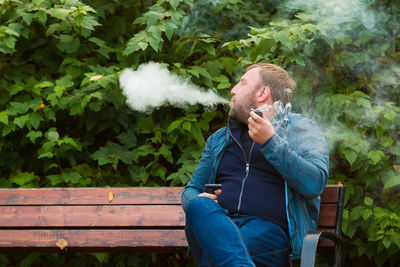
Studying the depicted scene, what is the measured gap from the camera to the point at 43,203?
3451 mm

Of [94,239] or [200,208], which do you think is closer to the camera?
[200,208]

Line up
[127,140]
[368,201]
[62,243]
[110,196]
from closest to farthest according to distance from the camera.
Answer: [62,243] < [110,196] < [368,201] < [127,140]

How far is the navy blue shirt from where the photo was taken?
2658 millimetres

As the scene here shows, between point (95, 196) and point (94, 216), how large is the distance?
A: 5.2 inches

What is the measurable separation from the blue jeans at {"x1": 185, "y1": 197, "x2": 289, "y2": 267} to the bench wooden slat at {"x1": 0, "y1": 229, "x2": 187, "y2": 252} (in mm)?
702

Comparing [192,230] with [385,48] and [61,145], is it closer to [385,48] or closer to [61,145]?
[61,145]

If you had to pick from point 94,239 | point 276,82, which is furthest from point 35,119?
point 276,82

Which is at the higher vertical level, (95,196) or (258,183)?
(258,183)

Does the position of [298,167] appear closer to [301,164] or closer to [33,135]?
[301,164]

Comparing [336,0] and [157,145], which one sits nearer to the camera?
[336,0]

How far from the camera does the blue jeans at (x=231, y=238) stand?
2.31 metres

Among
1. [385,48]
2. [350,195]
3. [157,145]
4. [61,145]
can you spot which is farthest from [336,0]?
[61,145]

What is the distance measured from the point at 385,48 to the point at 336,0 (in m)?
0.51

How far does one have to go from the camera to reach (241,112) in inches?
114
